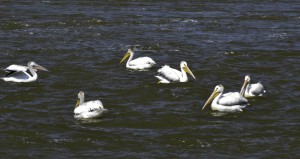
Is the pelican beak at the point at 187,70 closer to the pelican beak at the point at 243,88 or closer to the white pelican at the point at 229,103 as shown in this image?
the pelican beak at the point at 243,88

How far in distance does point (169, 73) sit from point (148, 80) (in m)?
0.90

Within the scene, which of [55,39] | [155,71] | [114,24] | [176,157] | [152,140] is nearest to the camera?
[176,157]

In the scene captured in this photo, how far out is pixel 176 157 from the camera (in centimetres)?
1554

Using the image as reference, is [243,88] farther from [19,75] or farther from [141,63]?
[19,75]

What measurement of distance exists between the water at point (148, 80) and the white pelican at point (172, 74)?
236 mm

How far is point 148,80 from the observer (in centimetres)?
2291

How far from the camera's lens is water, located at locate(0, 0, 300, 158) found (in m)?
16.5

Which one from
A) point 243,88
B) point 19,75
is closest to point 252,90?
point 243,88

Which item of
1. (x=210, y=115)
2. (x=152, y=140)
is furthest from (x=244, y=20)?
(x=152, y=140)

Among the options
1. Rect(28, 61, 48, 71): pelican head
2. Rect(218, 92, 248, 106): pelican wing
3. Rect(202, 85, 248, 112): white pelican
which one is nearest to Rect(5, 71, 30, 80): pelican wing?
Rect(28, 61, 48, 71): pelican head

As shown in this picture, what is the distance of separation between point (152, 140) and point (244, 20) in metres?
18.5

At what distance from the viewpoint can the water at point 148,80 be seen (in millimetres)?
16484

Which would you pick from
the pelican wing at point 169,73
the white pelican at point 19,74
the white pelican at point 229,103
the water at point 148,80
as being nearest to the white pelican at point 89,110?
the water at point 148,80

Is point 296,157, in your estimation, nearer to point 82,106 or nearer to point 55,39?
Answer: point 82,106
